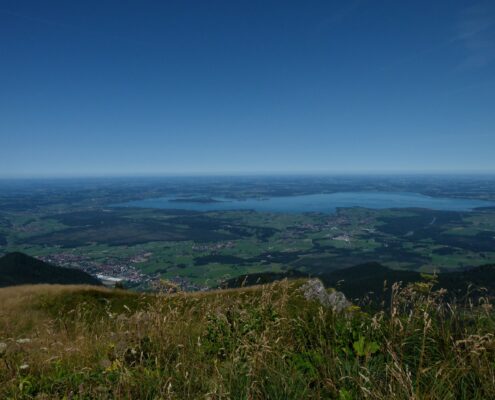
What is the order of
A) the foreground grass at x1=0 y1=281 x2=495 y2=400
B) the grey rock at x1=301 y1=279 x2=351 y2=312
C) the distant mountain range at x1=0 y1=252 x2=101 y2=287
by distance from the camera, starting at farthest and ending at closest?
the distant mountain range at x1=0 y1=252 x2=101 y2=287 → the grey rock at x1=301 y1=279 x2=351 y2=312 → the foreground grass at x1=0 y1=281 x2=495 y2=400

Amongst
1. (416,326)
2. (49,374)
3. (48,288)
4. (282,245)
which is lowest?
(282,245)

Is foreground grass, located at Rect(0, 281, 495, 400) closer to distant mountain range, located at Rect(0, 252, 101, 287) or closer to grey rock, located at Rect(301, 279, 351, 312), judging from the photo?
grey rock, located at Rect(301, 279, 351, 312)

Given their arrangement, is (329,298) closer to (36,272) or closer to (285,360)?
(285,360)

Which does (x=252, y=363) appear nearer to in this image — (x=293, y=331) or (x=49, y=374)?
(x=293, y=331)

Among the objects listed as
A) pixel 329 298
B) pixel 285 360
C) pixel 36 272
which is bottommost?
pixel 36 272

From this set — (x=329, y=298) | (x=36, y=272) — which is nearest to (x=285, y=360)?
(x=329, y=298)

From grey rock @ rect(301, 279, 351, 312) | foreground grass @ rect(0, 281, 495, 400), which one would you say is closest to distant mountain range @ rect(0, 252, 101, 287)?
grey rock @ rect(301, 279, 351, 312)

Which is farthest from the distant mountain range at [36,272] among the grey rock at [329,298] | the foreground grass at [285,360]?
the foreground grass at [285,360]

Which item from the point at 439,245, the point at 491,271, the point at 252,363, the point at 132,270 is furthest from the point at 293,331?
the point at 439,245
